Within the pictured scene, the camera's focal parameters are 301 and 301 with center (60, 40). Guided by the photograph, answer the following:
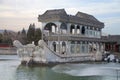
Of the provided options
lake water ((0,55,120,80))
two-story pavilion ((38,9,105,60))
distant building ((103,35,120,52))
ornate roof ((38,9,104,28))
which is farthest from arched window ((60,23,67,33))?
distant building ((103,35,120,52))

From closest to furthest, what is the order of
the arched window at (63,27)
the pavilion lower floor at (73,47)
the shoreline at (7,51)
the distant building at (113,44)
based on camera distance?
the pavilion lower floor at (73,47)
the arched window at (63,27)
the distant building at (113,44)
the shoreline at (7,51)

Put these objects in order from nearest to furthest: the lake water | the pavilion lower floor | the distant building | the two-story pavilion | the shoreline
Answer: the lake water
the two-story pavilion
the pavilion lower floor
the distant building
the shoreline

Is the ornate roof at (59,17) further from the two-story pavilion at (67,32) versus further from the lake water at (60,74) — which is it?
the lake water at (60,74)

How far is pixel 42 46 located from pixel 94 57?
44.0 feet

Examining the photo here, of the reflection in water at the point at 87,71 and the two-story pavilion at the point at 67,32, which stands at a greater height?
the two-story pavilion at the point at 67,32

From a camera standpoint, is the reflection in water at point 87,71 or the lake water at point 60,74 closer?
the lake water at point 60,74

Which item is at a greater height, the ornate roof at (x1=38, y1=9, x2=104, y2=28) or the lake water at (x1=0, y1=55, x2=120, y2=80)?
the ornate roof at (x1=38, y1=9, x2=104, y2=28)

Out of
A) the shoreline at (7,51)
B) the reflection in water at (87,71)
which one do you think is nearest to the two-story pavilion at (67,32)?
the reflection in water at (87,71)

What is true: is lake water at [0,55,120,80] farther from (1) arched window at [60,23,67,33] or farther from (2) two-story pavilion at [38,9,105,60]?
(1) arched window at [60,23,67,33]

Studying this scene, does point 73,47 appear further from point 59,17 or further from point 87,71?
point 87,71

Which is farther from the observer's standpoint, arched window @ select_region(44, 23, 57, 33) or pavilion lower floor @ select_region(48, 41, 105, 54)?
arched window @ select_region(44, 23, 57, 33)

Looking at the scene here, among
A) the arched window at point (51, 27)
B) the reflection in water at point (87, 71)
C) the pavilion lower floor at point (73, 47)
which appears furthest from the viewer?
the arched window at point (51, 27)

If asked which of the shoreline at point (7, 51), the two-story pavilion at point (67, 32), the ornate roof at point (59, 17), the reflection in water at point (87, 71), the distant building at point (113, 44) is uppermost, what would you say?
the ornate roof at point (59, 17)

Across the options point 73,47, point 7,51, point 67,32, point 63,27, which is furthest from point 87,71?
point 7,51
